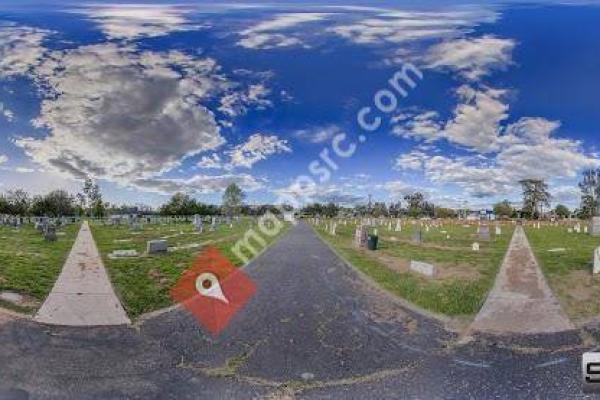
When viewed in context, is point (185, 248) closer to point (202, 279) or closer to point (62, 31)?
point (202, 279)

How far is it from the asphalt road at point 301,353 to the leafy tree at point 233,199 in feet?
1.09

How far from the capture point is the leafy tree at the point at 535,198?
291 centimetres

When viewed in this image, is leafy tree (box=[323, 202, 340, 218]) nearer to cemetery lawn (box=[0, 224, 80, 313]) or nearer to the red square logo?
the red square logo

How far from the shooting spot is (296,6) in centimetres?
307

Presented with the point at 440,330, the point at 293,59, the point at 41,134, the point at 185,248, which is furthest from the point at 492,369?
the point at 41,134

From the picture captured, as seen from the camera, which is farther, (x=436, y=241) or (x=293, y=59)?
(x=436, y=241)

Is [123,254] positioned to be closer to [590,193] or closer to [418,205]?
[418,205]

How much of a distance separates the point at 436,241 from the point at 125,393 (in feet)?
6.31

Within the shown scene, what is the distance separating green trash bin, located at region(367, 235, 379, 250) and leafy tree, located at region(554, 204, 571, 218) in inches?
36.9

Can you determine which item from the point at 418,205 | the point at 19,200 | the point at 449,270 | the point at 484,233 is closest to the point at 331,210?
the point at 418,205

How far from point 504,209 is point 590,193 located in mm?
468

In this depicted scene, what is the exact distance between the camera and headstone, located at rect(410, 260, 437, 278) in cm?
301

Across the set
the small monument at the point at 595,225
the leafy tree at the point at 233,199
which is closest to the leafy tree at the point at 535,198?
the small monument at the point at 595,225

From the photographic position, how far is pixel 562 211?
2.88m
